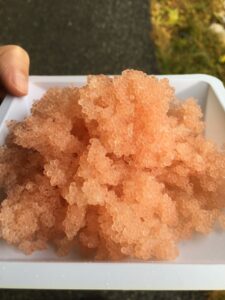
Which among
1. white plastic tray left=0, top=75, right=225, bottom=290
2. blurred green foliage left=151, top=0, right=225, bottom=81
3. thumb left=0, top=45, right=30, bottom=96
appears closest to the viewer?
white plastic tray left=0, top=75, right=225, bottom=290

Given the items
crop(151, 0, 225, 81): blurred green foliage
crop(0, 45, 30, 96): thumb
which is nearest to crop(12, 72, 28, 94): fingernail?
crop(0, 45, 30, 96): thumb

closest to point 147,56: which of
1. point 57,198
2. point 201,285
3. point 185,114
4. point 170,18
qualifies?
point 170,18

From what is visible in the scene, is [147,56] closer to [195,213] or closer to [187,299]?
[187,299]

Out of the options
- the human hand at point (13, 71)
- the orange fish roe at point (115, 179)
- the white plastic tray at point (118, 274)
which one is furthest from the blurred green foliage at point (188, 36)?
the white plastic tray at point (118, 274)

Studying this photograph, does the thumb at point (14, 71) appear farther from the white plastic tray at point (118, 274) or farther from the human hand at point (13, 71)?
the white plastic tray at point (118, 274)

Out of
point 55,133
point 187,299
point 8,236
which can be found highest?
point 55,133

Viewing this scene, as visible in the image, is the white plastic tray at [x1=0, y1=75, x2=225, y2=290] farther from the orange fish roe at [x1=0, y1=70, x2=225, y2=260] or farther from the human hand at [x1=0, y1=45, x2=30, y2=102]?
the human hand at [x1=0, y1=45, x2=30, y2=102]
